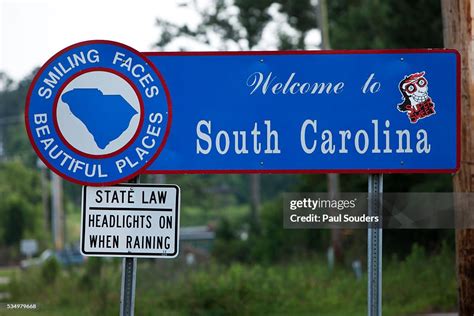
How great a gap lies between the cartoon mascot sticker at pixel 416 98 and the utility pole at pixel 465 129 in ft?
6.38

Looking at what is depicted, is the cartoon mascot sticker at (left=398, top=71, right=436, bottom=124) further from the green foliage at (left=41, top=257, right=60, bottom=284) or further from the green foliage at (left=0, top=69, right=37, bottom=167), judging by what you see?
the green foliage at (left=0, top=69, right=37, bottom=167)

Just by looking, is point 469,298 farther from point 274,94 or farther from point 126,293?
point 126,293

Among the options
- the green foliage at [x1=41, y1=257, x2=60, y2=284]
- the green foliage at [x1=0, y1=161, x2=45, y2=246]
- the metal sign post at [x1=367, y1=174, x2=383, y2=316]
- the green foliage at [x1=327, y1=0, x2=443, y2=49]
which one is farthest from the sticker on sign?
the green foliage at [x1=0, y1=161, x2=45, y2=246]

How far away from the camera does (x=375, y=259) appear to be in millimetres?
6262

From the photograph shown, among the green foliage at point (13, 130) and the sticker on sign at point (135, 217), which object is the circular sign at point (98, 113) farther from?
the green foliage at point (13, 130)

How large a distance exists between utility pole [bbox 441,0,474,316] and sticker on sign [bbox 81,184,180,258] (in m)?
3.38

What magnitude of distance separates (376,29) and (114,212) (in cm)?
2532

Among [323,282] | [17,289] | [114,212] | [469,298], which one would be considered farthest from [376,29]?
[114,212]

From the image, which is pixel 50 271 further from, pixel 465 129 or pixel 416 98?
pixel 416 98

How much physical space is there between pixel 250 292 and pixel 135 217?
504 inches

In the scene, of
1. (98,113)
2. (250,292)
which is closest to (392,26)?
(250,292)

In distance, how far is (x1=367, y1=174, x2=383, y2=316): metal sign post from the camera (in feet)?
20.6

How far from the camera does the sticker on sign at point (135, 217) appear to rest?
5910mm

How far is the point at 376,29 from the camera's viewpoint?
30.4 meters
